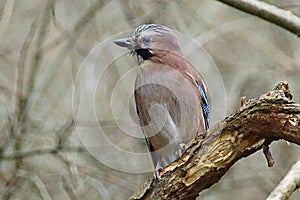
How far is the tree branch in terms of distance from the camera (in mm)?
3084

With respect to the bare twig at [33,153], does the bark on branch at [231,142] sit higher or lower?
higher

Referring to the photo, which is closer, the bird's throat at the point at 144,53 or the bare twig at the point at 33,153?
the bird's throat at the point at 144,53

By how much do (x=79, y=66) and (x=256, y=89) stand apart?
177 centimetres

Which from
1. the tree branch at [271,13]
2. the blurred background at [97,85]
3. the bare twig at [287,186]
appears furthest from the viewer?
the blurred background at [97,85]

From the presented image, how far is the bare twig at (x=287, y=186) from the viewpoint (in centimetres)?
232

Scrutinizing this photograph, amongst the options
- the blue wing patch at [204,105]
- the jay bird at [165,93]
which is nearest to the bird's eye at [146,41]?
the jay bird at [165,93]

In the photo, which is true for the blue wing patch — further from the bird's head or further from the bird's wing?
the bird's head

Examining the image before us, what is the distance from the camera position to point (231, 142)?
3.39m

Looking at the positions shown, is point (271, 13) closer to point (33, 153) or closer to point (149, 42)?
point (149, 42)

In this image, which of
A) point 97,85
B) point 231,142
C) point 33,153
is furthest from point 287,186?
point 97,85

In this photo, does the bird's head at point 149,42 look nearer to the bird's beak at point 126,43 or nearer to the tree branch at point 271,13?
the bird's beak at point 126,43

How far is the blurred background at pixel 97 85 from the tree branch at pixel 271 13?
280cm

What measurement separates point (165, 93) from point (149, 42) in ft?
1.34

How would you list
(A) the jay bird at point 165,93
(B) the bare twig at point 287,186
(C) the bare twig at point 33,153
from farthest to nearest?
(C) the bare twig at point 33,153
(A) the jay bird at point 165,93
(B) the bare twig at point 287,186
